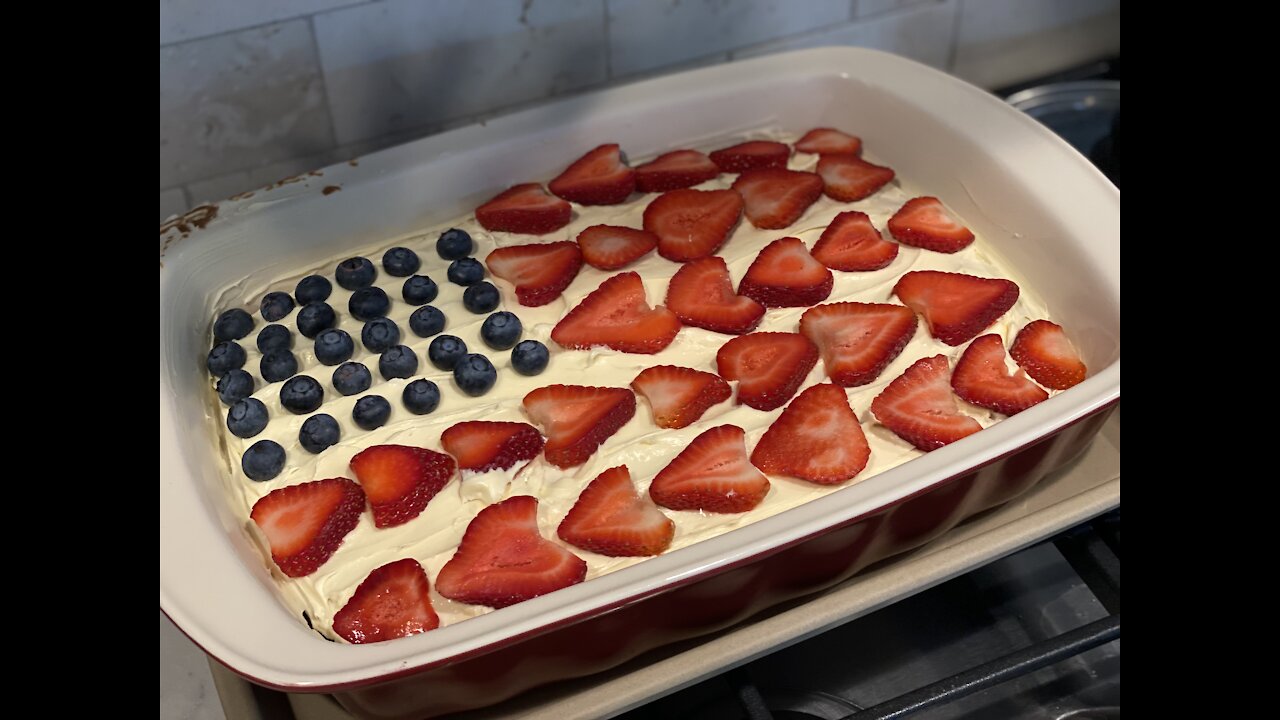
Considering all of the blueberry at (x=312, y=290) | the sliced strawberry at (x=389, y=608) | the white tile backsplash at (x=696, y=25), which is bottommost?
the sliced strawberry at (x=389, y=608)

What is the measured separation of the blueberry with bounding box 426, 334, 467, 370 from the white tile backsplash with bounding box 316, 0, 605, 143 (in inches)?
20.8

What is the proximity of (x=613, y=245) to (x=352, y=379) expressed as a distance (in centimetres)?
38

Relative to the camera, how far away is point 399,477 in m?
1.17

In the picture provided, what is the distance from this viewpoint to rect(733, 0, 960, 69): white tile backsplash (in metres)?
1.90

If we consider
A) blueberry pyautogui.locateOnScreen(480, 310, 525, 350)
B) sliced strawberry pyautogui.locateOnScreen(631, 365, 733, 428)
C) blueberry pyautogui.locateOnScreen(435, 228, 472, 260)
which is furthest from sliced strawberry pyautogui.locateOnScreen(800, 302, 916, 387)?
blueberry pyautogui.locateOnScreen(435, 228, 472, 260)

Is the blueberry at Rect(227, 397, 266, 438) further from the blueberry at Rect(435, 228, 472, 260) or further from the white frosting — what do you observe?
the blueberry at Rect(435, 228, 472, 260)

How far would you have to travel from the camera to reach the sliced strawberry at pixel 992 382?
1.25 meters

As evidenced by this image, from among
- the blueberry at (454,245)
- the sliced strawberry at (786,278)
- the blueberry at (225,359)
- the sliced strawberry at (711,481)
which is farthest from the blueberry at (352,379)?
the sliced strawberry at (786,278)

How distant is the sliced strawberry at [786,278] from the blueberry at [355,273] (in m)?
0.47

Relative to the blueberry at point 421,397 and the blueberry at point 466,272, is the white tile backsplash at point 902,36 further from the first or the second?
the blueberry at point 421,397

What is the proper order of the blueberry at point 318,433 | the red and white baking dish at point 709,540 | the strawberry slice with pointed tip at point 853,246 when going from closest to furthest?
the red and white baking dish at point 709,540
the blueberry at point 318,433
the strawberry slice with pointed tip at point 853,246

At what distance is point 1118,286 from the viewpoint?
1.30 metres

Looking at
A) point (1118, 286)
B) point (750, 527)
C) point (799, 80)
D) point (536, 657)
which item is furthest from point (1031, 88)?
point (536, 657)
